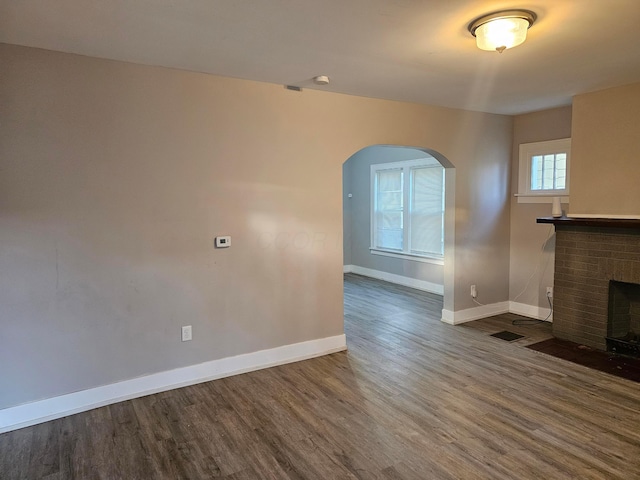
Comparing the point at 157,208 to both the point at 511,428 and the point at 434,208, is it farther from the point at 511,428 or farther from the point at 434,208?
the point at 434,208

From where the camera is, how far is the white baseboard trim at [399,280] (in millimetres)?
6422

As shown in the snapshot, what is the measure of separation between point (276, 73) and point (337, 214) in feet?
4.53

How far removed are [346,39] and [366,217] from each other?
5412mm

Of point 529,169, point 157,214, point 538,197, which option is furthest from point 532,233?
point 157,214

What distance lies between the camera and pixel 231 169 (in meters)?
3.40

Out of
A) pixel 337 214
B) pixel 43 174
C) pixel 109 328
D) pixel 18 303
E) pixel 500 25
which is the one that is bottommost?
pixel 109 328

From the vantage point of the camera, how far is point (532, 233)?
4957 mm

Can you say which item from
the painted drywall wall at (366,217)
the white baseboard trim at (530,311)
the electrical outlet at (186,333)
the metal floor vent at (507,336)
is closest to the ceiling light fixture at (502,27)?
the electrical outlet at (186,333)

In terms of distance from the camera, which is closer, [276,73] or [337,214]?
[276,73]

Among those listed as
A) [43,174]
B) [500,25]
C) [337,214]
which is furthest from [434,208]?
[43,174]

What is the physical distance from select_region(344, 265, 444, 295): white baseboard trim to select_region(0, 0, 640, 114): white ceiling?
3477 millimetres

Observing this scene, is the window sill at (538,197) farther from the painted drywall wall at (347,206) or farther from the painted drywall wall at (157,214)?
the painted drywall wall at (347,206)

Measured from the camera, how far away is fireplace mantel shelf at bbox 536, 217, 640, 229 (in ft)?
11.7

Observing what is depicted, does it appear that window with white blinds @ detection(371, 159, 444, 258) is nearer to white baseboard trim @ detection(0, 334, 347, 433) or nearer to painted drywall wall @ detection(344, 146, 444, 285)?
painted drywall wall @ detection(344, 146, 444, 285)
